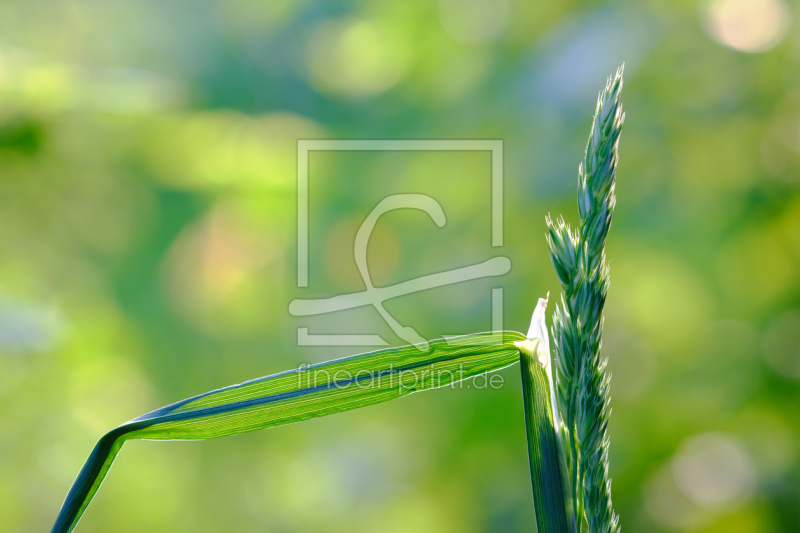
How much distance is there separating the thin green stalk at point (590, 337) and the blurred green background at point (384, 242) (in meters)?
1.46

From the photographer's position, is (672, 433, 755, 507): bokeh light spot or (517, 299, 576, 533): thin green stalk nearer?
(517, 299, 576, 533): thin green stalk

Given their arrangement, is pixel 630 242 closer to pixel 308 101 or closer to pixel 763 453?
pixel 763 453

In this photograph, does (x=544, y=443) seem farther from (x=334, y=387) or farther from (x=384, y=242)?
(x=384, y=242)

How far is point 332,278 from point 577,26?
1335 millimetres

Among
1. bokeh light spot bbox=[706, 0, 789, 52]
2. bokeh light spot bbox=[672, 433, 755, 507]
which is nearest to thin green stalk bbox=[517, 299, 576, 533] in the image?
bokeh light spot bbox=[672, 433, 755, 507]

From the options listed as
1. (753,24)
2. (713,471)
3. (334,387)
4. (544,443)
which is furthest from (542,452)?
(753,24)

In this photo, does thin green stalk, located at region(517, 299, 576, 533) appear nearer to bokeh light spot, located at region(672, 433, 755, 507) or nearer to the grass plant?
the grass plant

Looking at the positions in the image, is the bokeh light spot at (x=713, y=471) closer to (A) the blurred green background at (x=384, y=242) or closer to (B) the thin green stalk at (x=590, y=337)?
(A) the blurred green background at (x=384, y=242)

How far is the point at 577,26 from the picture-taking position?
6.84 ft

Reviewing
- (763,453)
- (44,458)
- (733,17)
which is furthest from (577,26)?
(44,458)

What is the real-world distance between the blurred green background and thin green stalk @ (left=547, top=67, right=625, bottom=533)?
146 cm

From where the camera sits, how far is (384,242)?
7.57 feet

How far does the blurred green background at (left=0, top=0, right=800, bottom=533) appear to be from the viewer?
183cm

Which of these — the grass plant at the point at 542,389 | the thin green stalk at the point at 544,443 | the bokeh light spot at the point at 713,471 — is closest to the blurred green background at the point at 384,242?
the bokeh light spot at the point at 713,471
